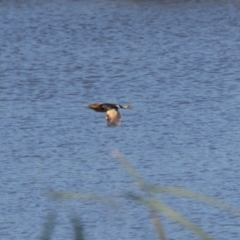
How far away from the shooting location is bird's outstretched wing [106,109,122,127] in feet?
18.1

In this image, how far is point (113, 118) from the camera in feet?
18.4

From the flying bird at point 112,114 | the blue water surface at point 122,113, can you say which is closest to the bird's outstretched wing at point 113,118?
the flying bird at point 112,114

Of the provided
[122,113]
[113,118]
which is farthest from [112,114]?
[122,113]

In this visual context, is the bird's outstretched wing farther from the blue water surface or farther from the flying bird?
the blue water surface

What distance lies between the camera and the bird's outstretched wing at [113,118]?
552 centimetres

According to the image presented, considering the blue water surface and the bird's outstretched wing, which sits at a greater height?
the bird's outstretched wing

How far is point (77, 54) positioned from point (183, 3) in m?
3.81

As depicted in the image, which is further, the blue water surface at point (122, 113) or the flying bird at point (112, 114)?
the flying bird at point (112, 114)

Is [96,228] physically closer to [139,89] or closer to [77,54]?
[139,89]

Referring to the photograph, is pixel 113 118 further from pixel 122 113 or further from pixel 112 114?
pixel 122 113

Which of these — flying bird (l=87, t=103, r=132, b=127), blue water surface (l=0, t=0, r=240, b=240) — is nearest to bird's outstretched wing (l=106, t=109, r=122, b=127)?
flying bird (l=87, t=103, r=132, b=127)

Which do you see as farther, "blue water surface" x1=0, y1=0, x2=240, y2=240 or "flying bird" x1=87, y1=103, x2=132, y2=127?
"flying bird" x1=87, y1=103, x2=132, y2=127

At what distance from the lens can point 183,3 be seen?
13695 mm

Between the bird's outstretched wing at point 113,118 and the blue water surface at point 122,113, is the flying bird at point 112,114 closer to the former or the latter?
the bird's outstretched wing at point 113,118
